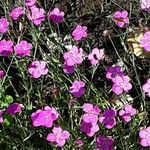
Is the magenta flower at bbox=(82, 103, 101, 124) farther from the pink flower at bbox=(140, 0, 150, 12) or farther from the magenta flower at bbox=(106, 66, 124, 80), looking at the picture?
the pink flower at bbox=(140, 0, 150, 12)

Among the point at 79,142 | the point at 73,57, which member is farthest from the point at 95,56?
the point at 79,142

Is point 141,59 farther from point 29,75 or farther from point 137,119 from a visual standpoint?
point 29,75

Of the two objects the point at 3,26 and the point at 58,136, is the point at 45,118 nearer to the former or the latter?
the point at 58,136

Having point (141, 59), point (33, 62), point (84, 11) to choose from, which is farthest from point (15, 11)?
point (141, 59)

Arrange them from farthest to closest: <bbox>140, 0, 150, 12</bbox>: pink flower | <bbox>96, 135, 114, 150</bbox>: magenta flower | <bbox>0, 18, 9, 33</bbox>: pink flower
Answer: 1. <bbox>140, 0, 150, 12</bbox>: pink flower
2. <bbox>0, 18, 9, 33</bbox>: pink flower
3. <bbox>96, 135, 114, 150</bbox>: magenta flower

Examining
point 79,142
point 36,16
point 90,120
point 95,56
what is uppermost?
point 36,16

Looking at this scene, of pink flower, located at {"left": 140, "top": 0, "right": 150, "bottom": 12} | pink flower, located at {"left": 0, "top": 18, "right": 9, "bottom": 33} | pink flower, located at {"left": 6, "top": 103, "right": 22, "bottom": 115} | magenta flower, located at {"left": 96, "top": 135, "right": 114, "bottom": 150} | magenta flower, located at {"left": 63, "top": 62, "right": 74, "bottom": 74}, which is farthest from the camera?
pink flower, located at {"left": 140, "top": 0, "right": 150, "bottom": 12}

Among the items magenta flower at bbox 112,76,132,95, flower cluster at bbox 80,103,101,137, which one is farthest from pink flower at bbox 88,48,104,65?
flower cluster at bbox 80,103,101,137
